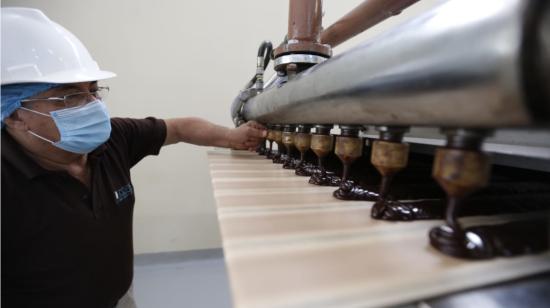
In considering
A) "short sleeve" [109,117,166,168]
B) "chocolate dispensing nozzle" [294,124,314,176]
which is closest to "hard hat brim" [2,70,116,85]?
"short sleeve" [109,117,166,168]

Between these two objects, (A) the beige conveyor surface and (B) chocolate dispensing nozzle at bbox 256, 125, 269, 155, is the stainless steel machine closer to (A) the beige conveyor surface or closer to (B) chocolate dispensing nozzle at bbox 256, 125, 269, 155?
(A) the beige conveyor surface

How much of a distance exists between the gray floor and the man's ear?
1150 millimetres

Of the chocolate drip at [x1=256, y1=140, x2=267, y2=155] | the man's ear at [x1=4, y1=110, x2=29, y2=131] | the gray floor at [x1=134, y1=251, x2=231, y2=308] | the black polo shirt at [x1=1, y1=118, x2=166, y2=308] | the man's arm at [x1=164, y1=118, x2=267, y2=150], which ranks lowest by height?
the gray floor at [x1=134, y1=251, x2=231, y2=308]

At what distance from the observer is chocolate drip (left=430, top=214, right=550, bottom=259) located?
0.26 m

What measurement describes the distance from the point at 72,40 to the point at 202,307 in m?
1.33

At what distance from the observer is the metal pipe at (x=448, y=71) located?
0.17 metres

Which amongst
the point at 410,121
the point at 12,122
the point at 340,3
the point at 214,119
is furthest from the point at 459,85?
the point at 340,3

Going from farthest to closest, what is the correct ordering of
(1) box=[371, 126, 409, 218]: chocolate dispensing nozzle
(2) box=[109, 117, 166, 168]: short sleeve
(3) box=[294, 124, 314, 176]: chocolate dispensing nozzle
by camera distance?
1. (2) box=[109, 117, 166, 168]: short sleeve
2. (3) box=[294, 124, 314, 176]: chocolate dispensing nozzle
3. (1) box=[371, 126, 409, 218]: chocolate dispensing nozzle

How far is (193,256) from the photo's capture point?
1.94 metres

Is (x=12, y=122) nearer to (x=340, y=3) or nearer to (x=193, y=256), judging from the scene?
(x=193, y=256)

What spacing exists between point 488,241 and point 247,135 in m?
0.89

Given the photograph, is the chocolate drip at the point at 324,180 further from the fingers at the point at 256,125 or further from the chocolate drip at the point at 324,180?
the fingers at the point at 256,125

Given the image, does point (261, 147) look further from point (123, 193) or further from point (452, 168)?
point (452, 168)

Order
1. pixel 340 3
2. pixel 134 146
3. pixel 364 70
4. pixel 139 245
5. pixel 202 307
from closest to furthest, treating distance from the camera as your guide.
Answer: pixel 364 70 → pixel 134 146 → pixel 202 307 → pixel 139 245 → pixel 340 3
